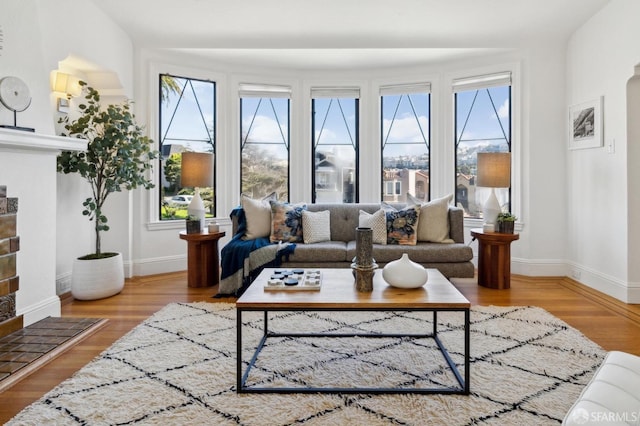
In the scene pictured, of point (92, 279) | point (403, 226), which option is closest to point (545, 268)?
point (403, 226)

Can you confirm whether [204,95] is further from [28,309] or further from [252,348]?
[252,348]

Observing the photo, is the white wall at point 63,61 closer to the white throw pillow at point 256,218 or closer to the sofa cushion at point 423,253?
the white throw pillow at point 256,218

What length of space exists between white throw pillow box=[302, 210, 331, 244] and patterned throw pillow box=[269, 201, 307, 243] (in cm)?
5

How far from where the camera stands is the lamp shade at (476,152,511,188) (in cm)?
406

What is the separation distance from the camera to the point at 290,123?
17.8 feet

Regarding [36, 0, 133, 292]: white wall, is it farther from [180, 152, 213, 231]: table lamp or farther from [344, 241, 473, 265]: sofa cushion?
[344, 241, 473, 265]: sofa cushion

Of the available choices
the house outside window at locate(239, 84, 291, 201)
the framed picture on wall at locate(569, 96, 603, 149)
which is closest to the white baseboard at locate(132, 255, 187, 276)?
the house outside window at locate(239, 84, 291, 201)

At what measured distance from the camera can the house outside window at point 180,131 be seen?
482cm

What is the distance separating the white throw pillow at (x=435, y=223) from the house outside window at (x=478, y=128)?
105 centimetres

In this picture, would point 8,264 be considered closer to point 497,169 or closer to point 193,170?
point 193,170

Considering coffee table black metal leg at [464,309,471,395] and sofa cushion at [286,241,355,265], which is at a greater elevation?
sofa cushion at [286,241,355,265]

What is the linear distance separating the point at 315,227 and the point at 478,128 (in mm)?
2499

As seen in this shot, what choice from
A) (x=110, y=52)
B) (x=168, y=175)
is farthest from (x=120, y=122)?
(x=168, y=175)

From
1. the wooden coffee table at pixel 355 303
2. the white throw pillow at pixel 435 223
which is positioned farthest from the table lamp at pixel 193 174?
the white throw pillow at pixel 435 223
